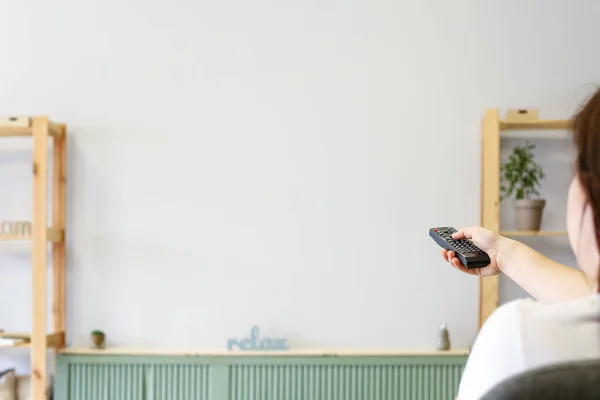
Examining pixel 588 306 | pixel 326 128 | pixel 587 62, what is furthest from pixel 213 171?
pixel 588 306

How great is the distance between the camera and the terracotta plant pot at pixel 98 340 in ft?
7.40

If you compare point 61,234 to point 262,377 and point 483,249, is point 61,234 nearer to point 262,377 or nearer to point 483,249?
point 262,377

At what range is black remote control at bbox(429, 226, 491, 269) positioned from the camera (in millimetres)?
1138

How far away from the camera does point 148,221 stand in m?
2.33

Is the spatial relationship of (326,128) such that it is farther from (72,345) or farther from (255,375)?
(72,345)

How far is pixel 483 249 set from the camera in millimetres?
1275

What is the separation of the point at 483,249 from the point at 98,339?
1.55 meters

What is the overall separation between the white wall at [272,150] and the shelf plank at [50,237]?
5cm

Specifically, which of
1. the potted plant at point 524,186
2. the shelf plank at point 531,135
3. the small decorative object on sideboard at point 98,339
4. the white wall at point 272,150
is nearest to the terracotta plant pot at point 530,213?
the potted plant at point 524,186

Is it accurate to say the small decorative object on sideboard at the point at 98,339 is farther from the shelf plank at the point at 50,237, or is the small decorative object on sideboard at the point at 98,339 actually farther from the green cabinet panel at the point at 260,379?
the shelf plank at the point at 50,237

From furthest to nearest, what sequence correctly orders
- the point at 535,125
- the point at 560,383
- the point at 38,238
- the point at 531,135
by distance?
the point at 531,135
the point at 535,125
the point at 38,238
the point at 560,383

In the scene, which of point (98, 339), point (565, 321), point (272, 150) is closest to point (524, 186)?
point (272, 150)

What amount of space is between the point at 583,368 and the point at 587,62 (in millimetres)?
2122

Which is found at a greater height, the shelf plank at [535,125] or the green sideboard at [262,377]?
the shelf plank at [535,125]
